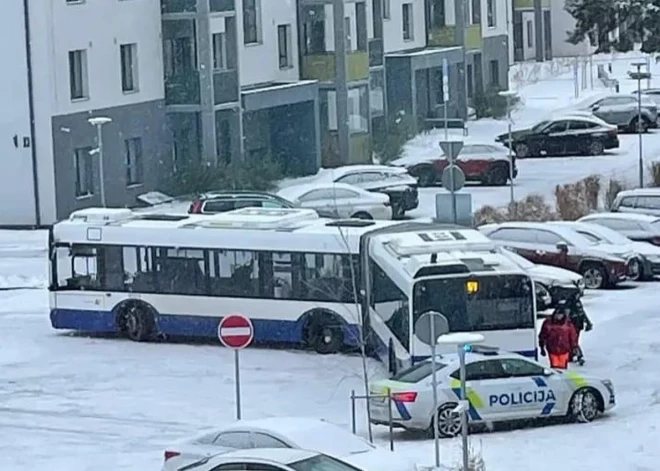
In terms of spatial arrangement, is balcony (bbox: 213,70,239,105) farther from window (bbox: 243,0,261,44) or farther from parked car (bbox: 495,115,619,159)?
parked car (bbox: 495,115,619,159)

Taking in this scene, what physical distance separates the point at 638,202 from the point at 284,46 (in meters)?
17.7

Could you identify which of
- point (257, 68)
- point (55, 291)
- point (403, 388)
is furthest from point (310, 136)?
point (403, 388)

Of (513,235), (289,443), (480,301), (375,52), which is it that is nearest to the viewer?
(289,443)

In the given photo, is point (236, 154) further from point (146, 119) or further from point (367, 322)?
point (367, 322)

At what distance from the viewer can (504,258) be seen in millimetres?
28891

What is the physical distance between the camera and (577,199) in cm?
4641

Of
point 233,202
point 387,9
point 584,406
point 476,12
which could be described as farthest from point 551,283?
point 476,12

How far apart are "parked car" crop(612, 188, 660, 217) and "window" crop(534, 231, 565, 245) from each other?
5893 millimetres

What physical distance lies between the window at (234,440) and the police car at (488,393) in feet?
17.3

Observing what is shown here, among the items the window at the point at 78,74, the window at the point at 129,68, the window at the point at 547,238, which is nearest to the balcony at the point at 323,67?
the window at the point at 129,68

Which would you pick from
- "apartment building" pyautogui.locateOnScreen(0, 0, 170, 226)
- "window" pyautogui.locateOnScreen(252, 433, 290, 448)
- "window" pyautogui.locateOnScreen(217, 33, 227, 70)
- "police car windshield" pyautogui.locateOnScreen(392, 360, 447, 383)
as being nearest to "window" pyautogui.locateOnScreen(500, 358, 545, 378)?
"police car windshield" pyautogui.locateOnScreen(392, 360, 447, 383)

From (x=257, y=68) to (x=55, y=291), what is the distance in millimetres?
24903

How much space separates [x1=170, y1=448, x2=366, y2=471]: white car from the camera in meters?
16.1

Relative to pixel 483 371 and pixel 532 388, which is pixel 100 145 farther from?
pixel 532 388
